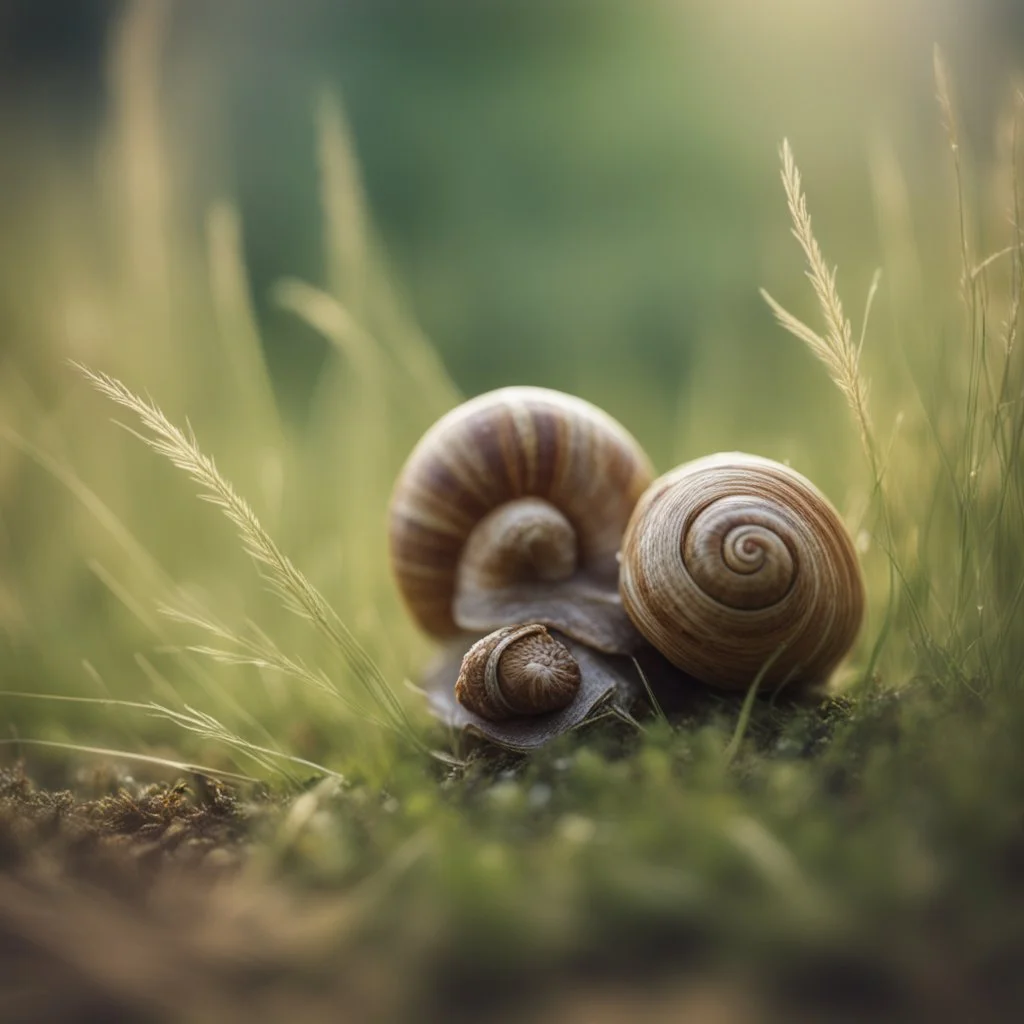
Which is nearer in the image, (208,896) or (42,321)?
(208,896)

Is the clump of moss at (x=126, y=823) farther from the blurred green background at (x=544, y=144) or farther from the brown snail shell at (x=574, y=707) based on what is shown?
the blurred green background at (x=544, y=144)

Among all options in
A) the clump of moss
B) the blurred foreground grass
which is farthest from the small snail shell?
the clump of moss

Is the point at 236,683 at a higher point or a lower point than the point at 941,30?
lower

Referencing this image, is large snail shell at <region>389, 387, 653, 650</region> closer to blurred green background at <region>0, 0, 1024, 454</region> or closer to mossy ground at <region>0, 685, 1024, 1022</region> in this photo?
mossy ground at <region>0, 685, 1024, 1022</region>

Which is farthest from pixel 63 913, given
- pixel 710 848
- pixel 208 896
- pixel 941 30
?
pixel 941 30

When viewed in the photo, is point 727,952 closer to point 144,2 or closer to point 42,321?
point 144,2

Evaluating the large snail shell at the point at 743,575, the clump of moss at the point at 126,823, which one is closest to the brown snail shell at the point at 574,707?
the large snail shell at the point at 743,575
